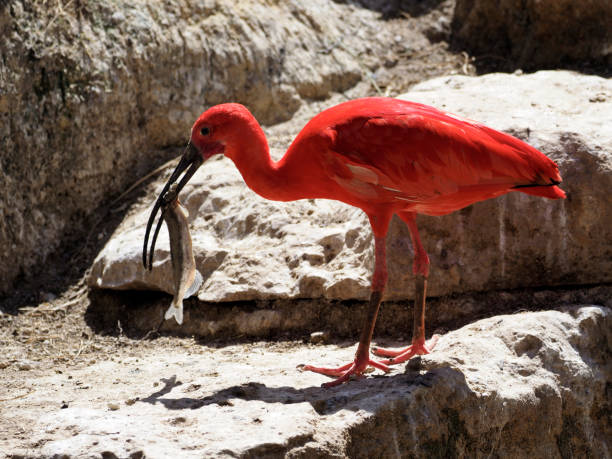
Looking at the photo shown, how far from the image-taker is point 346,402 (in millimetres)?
3678

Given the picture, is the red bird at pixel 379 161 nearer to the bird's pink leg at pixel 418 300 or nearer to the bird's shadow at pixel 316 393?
the bird's shadow at pixel 316 393

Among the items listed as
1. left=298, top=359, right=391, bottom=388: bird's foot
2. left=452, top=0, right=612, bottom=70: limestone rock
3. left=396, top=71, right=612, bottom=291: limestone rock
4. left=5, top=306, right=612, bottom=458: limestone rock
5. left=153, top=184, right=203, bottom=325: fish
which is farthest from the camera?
left=452, top=0, right=612, bottom=70: limestone rock

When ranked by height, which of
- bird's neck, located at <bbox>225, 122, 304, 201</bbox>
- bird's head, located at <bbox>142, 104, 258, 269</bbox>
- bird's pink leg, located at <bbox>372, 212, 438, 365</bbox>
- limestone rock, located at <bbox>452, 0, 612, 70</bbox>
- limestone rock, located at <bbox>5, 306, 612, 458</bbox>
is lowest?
limestone rock, located at <bbox>5, 306, 612, 458</bbox>

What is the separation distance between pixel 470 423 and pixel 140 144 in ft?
12.6

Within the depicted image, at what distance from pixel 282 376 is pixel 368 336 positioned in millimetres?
499

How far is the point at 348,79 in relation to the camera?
7.52 metres

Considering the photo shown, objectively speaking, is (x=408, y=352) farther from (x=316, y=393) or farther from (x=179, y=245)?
(x=179, y=245)

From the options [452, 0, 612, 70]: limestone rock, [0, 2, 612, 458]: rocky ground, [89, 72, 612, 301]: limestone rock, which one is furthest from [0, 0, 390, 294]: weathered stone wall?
[452, 0, 612, 70]: limestone rock

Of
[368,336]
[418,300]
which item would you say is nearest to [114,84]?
[418,300]

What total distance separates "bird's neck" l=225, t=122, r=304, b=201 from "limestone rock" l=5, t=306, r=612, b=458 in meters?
0.97

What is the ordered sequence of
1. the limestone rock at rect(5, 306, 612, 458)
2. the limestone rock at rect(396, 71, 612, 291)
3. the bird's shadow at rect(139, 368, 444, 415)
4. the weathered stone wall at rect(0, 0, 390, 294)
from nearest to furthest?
the limestone rock at rect(5, 306, 612, 458) < the bird's shadow at rect(139, 368, 444, 415) < the limestone rock at rect(396, 71, 612, 291) < the weathered stone wall at rect(0, 0, 390, 294)

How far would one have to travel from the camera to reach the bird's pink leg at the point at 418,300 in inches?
177

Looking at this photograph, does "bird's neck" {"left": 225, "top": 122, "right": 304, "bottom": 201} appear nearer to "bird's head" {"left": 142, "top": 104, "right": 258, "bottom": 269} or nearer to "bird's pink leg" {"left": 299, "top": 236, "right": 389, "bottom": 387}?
"bird's head" {"left": 142, "top": 104, "right": 258, "bottom": 269}

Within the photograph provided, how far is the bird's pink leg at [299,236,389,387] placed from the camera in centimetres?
414
